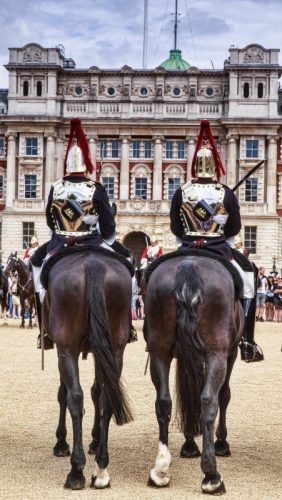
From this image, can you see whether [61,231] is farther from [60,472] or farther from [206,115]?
[206,115]

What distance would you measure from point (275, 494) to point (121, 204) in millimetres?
56949

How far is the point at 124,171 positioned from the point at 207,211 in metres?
56.5

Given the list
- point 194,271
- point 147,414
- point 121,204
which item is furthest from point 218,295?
point 121,204

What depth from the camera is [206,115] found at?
65.2 meters

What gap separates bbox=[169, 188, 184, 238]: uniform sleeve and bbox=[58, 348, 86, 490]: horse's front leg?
1.88 m

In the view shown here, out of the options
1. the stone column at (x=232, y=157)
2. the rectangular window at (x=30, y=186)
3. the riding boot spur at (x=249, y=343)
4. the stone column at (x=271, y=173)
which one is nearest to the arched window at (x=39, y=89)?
the rectangular window at (x=30, y=186)

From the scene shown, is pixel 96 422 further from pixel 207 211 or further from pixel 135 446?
pixel 207 211

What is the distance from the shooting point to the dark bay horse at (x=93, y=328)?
24.8 ft

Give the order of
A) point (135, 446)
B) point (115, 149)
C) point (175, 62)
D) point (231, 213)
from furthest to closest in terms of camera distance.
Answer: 1. point (175, 62)
2. point (115, 149)
3. point (135, 446)
4. point (231, 213)

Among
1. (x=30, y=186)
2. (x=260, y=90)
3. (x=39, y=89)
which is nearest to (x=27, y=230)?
(x=30, y=186)

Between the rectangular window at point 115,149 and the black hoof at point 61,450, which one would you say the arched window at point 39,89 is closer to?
the rectangular window at point 115,149

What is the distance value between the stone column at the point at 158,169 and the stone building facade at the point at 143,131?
73 millimetres

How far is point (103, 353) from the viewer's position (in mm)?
7664

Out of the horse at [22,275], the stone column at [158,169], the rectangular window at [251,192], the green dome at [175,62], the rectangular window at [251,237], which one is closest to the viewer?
the horse at [22,275]
